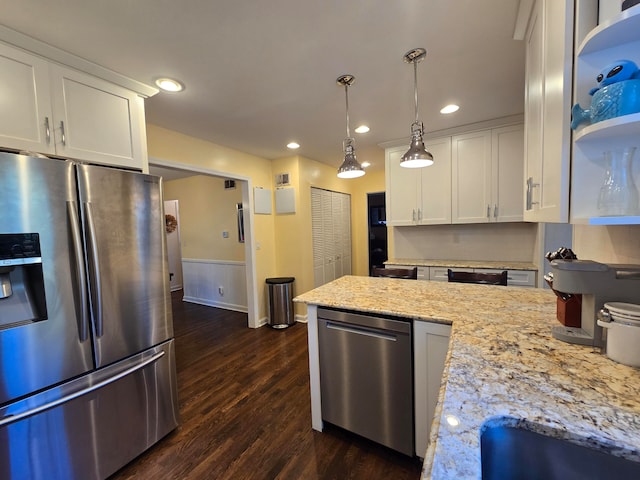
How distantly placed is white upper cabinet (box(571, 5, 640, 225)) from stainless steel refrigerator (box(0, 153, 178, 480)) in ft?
6.71

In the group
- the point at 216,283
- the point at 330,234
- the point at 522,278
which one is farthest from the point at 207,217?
the point at 522,278

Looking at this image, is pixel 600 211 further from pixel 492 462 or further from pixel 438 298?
pixel 438 298

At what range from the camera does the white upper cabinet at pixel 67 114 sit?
137cm

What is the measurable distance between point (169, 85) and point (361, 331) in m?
2.13

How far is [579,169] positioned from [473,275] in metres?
1.59

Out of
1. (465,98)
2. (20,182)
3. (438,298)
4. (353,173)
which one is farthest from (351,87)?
(20,182)

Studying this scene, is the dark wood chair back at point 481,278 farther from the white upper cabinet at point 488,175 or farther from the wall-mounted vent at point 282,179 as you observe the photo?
the wall-mounted vent at point 282,179

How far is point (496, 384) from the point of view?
0.78 m

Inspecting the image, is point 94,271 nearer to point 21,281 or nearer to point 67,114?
point 21,281

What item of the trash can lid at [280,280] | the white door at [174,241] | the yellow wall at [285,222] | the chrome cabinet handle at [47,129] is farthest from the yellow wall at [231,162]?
the white door at [174,241]

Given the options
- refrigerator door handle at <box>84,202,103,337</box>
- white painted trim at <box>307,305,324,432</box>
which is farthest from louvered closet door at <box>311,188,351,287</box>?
refrigerator door handle at <box>84,202,103,337</box>

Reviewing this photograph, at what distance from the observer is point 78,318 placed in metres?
1.40

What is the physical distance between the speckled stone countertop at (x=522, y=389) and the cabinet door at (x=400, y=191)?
2.30m

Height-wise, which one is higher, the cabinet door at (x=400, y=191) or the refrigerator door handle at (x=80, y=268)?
the cabinet door at (x=400, y=191)
